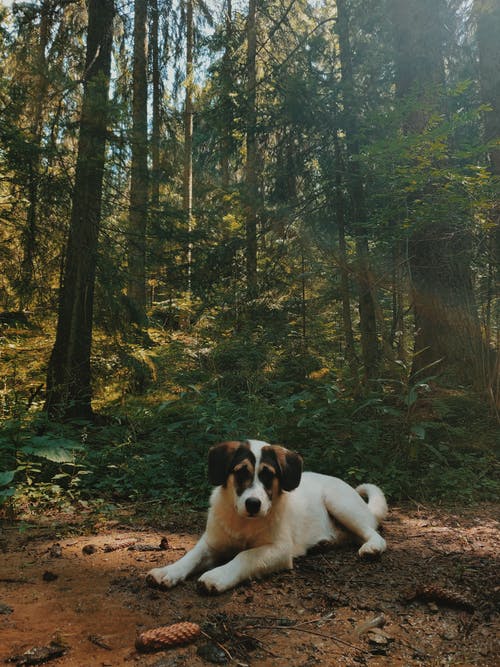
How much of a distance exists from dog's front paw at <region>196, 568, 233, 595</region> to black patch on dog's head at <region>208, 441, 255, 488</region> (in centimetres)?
62

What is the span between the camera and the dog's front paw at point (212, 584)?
332cm

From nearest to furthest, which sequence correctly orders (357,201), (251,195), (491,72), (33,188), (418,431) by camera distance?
(418,431), (33,188), (491,72), (357,201), (251,195)

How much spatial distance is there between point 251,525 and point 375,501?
178cm

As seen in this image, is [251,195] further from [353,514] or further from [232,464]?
[232,464]

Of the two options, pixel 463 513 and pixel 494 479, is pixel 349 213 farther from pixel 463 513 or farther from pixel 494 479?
pixel 463 513

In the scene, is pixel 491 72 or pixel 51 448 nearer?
pixel 51 448

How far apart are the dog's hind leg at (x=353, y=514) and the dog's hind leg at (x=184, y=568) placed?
123cm

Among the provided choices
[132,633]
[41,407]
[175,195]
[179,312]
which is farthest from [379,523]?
[175,195]

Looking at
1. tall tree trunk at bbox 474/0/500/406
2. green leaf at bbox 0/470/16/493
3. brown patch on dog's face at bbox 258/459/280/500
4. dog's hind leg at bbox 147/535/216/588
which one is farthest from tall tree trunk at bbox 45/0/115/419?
tall tree trunk at bbox 474/0/500/406

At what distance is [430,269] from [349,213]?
10.2ft

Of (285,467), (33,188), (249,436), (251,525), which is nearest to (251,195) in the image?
(33,188)

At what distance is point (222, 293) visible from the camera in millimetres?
12758

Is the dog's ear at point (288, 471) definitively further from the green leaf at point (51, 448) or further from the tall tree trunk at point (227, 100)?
the tall tree trunk at point (227, 100)

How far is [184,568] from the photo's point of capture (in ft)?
11.7
